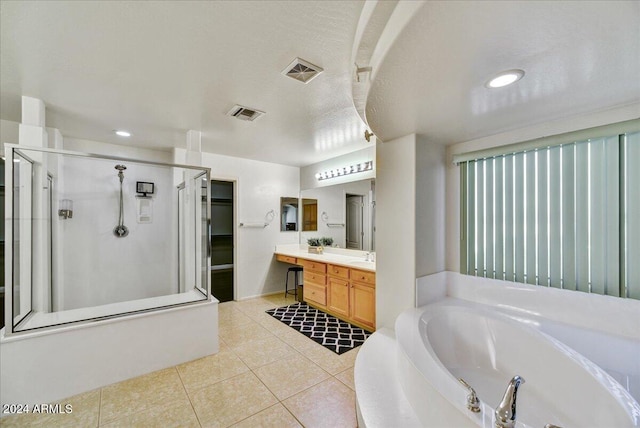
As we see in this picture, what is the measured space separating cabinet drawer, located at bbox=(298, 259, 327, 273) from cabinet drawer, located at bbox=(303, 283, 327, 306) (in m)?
0.25

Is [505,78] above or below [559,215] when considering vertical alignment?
above

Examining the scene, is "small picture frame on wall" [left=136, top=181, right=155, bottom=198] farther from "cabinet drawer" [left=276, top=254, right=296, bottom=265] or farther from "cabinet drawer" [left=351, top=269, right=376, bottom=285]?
"cabinet drawer" [left=351, top=269, right=376, bottom=285]

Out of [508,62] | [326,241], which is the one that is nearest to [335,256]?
[326,241]

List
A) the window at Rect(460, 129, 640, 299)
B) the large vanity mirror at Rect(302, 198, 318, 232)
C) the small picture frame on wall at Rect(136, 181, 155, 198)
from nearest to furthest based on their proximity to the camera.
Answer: the window at Rect(460, 129, 640, 299) < the small picture frame on wall at Rect(136, 181, 155, 198) < the large vanity mirror at Rect(302, 198, 318, 232)

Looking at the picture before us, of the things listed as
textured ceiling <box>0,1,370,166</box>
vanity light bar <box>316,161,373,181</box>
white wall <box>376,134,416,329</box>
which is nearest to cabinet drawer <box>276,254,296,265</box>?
vanity light bar <box>316,161,373,181</box>

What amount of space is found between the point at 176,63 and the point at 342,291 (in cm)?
304

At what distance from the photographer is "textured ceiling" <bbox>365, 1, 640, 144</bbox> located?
3.20 ft

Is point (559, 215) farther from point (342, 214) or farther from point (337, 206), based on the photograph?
point (337, 206)

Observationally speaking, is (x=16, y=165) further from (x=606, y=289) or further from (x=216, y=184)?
(x=606, y=289)

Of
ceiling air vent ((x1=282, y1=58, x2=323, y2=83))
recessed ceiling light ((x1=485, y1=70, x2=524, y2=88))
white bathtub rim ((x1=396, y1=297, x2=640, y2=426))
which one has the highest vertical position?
ceiling air vent ((x1=282, y1=58, x2=323, y2=83))

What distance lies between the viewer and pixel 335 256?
14.4 ft

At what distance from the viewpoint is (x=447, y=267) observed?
2.64 m

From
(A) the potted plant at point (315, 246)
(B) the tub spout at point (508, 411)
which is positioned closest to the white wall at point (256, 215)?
(A) the potted plant at point (315, 246)

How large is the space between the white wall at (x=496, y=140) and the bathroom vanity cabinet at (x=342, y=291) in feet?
3.11
